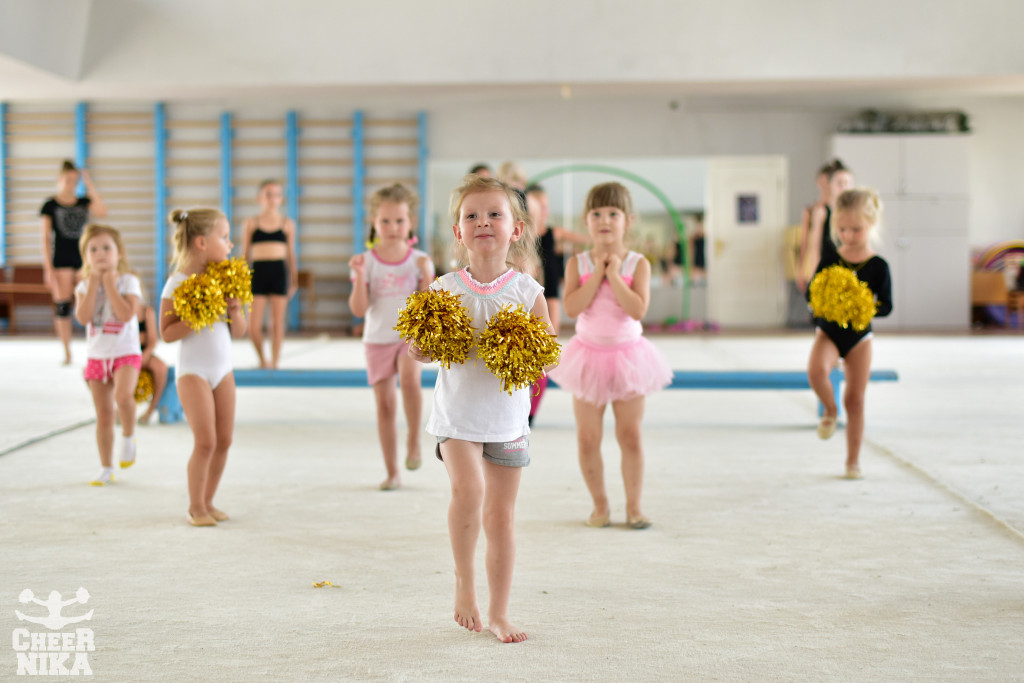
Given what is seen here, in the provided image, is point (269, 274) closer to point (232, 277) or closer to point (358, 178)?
point (232, 277)

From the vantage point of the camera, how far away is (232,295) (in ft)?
11.5

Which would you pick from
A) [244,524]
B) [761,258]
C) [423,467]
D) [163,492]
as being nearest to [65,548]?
[244,524]

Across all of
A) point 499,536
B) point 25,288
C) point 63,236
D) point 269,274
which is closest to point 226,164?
point 25,288

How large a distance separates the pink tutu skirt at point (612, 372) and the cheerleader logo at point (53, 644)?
1.67 meters

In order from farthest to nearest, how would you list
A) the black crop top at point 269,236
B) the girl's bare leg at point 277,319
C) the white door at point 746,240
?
the white door at point 746,240, the black crop top at point 269,236, the girl's bare leg at point 277,319

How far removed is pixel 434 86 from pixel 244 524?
9016mm

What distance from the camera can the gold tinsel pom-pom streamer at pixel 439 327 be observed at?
2.39 m

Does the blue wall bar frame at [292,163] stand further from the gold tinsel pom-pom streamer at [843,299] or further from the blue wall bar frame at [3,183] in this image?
the gold tinsel pom-pom streamer at [843,299]

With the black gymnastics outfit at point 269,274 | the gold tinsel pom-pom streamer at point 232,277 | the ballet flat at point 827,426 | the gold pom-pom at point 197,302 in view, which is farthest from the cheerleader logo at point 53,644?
the black gymnastics outfit at point 269,274

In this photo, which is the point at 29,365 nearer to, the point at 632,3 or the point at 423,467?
the point at 423,467

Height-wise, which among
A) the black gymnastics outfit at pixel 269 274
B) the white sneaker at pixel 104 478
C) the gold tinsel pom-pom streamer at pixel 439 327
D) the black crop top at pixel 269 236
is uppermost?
the black crop top at pixel 269 236

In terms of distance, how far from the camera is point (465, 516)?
2.42 metres

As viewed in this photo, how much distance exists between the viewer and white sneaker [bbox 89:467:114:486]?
4090mm

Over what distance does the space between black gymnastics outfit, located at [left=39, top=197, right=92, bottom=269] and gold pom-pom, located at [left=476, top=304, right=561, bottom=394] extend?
760cm
